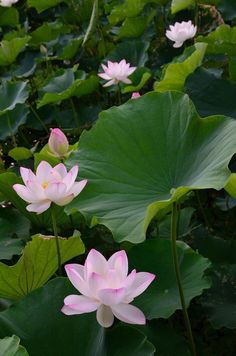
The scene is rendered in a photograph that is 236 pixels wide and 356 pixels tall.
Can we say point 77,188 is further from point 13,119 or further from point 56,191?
point 13,119

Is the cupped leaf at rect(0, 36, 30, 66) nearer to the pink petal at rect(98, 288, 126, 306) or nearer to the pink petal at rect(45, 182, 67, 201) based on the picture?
the pink petal at rect(45, 182, 67, 201)

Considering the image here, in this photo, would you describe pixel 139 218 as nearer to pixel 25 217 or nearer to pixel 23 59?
pixel 25 217

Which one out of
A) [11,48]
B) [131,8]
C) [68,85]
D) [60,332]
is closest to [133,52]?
[131,8]

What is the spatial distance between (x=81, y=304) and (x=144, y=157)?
0.38 metres

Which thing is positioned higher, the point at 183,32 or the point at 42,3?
the point at 183,32

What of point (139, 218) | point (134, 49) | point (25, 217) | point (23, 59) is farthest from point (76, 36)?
point (139, 218)

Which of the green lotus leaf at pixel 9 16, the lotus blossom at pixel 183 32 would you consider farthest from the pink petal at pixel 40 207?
the green lotus leaf at pixel 9 16

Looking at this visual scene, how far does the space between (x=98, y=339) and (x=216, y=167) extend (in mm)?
324

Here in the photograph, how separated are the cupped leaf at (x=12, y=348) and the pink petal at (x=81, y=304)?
80 mm

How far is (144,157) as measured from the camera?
1.10 metres

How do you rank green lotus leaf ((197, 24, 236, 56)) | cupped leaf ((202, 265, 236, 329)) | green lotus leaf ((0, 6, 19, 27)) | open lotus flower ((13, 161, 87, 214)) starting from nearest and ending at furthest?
open lotus flower ((13, 161, 87, 214)) → cupped leaf ((202, 265, 236, 329)) → green lotus leaf ((197, 24, 236, 56)) → green lotus leaf ((0, 6, 19, 27))

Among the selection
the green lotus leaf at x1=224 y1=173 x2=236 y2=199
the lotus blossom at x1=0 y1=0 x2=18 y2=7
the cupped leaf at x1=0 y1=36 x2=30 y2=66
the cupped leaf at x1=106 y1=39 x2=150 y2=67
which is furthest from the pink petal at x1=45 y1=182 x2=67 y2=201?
the lotus blossom at x1=0 y1=0 x2=18 y2=7

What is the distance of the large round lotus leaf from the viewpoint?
980 millimetres

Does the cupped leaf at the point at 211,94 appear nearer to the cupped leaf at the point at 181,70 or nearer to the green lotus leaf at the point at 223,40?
the cupped leaf at the point at 181,70
